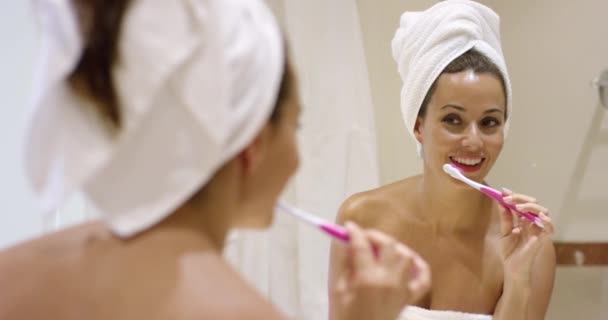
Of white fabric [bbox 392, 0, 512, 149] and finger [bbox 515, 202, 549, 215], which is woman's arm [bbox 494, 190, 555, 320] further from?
white fabric [bbox 392, 0, 512, 149]

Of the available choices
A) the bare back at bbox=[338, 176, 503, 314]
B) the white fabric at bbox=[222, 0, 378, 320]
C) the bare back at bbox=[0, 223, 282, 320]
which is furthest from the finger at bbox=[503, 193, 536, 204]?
the bare back at bbox=[0, 223, 282, 320]

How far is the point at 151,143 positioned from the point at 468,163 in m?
0.77

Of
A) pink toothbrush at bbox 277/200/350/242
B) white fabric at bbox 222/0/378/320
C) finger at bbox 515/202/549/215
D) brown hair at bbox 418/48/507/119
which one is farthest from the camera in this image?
white fabric at bbox 222/0/378/320

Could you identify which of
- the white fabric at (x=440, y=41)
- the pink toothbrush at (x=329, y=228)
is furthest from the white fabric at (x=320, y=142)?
the pink toothbrush at (x=329, y=228)

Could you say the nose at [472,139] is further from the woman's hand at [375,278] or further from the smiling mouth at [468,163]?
the woman's hand at [375,278]

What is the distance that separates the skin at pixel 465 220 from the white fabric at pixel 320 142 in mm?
125

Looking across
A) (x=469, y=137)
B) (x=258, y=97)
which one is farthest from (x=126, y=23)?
(x=469, y=137)

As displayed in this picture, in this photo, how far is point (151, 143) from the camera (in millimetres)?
494

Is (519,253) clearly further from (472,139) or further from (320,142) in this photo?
(320,142)

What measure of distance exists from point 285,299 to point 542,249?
0.54 metres

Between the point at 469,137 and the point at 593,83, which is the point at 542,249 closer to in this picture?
the point at 469,137

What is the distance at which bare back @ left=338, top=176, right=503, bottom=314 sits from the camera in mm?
1204

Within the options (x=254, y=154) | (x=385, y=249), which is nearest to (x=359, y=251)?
(x=385, y=249)

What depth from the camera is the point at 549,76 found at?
56.1 inches
